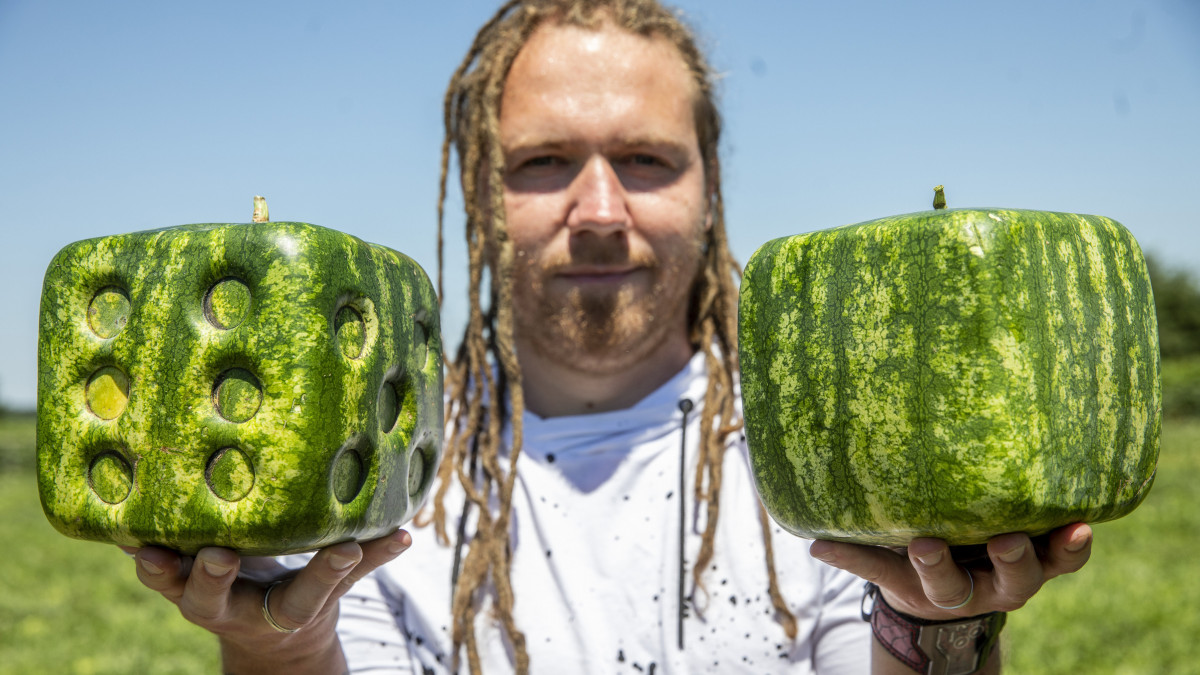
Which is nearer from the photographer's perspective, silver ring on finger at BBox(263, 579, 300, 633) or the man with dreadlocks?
silver ring on finger at BBox(263, 579, 300, 633)

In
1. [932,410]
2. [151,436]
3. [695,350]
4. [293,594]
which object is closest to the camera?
[932,410]

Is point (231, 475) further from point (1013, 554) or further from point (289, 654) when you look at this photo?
point (1013, 554)

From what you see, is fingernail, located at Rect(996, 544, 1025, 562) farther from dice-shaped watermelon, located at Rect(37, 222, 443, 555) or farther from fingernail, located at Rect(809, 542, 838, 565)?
dice-shaped watermelon, located at Rect(37, 222, 443, 555)

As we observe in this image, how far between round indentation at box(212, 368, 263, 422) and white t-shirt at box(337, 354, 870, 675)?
1.45 metres

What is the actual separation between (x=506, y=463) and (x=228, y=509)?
5.48 feet

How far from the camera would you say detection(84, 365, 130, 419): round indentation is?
2414 millimetres

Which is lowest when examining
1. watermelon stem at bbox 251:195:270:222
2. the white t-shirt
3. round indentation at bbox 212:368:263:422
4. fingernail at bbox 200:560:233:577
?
the white t-shirt

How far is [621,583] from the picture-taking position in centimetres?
353

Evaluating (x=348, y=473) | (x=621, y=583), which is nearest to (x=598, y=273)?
(x=621, y=583)

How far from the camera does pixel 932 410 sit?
2.17m

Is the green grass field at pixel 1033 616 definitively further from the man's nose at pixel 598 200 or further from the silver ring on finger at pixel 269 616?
the silver ring on finger at pixel 269 616

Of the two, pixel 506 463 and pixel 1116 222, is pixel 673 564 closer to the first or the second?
pixel 506 463

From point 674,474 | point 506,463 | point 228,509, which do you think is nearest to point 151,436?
point 228,509

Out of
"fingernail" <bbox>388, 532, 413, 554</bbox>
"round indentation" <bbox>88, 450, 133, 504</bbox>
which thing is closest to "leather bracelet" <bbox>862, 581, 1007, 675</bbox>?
"fingernail" <bbox>388, 532, 413, 554</bbox>
